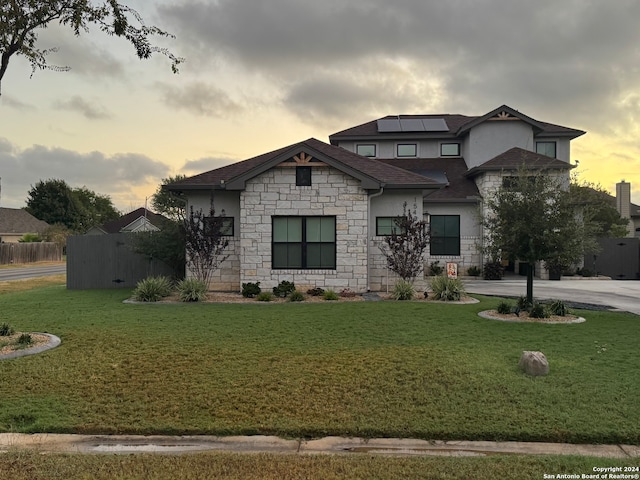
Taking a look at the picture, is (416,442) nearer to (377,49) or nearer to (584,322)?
(584,322)

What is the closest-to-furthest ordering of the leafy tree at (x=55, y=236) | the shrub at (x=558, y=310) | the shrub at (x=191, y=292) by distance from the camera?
the shrub at (x=558, y=310), the shrub at (x=191, y=292), the leafy tree at (x=55, y=236)

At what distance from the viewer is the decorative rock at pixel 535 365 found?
6.42 meters

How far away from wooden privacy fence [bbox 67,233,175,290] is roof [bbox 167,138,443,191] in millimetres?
3908

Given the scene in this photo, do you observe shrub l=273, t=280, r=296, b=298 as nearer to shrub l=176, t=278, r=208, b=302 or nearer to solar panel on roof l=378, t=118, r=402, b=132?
shrub l=176, t=278, r=208, b=302

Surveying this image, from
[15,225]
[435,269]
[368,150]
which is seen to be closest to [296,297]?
[435,269]

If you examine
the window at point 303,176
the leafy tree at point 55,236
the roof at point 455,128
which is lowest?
the leafy tree at point 55,236

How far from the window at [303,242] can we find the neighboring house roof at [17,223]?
5429 cm

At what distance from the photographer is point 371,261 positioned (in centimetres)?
1691

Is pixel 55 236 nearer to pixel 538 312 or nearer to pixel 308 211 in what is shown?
pixel 308 211

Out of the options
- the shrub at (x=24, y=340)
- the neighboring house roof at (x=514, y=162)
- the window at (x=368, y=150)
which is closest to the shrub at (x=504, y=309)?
the shrub at (x=24, y=340)

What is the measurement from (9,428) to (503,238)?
10788 mm

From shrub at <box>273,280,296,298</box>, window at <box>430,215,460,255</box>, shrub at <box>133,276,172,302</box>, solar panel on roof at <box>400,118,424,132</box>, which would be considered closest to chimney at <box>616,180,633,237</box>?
solar panel on roof at <box>400,118,424,132</box>

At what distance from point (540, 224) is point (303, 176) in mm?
7728

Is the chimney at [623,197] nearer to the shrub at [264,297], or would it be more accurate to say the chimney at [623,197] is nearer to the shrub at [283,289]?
the shrub at [283,289]
